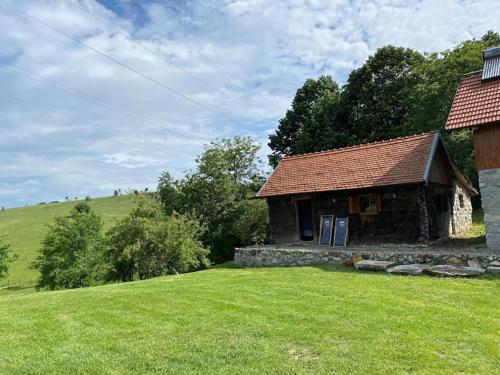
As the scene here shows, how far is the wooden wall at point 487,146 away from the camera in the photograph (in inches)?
492

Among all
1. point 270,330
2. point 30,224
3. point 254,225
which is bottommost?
point 270,330

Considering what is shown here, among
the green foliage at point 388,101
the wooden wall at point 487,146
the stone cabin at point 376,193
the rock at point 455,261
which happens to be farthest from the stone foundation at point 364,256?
the green foliage at point 388,101

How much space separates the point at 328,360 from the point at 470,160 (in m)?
21.1

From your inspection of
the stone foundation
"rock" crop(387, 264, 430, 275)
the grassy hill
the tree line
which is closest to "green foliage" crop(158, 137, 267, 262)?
the tree line

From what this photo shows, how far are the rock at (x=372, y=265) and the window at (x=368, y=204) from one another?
13.5 feet

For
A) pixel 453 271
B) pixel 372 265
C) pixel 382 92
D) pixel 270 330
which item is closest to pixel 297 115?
pixel 382 92

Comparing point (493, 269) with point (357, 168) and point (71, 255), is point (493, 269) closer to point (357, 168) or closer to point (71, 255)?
point (357, 168)

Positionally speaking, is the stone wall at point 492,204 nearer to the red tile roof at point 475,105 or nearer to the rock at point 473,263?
the red tile roof at point 475,105

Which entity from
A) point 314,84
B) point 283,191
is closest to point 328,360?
point 283,191

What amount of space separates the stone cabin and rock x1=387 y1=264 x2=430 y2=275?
13.3 feet

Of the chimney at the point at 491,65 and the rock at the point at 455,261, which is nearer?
the rock at the point at 455,261

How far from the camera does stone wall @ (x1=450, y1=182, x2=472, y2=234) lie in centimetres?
1855

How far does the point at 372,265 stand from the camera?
12.0 metres

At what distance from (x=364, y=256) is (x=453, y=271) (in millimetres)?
3158
